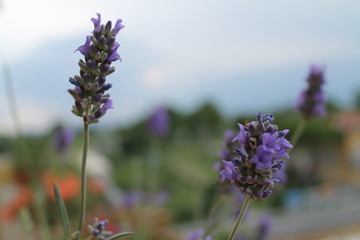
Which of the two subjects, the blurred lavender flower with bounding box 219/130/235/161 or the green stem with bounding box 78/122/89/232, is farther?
the blurred lavender flower with bounding box 219/130/235/161

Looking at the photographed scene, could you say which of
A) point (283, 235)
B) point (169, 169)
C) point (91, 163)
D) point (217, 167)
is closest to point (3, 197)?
point (91, 163)

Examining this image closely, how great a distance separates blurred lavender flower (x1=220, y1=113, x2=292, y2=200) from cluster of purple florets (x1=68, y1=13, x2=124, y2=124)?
0.12 metres

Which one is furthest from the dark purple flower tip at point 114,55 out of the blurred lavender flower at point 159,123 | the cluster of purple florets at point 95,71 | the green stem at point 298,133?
the blurred lavender flower at point 159,123

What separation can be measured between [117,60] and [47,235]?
1.55 feet

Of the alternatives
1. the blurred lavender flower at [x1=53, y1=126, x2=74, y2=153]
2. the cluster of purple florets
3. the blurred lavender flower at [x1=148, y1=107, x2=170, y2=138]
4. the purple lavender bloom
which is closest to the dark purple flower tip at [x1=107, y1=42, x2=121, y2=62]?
the cluster of purple florets

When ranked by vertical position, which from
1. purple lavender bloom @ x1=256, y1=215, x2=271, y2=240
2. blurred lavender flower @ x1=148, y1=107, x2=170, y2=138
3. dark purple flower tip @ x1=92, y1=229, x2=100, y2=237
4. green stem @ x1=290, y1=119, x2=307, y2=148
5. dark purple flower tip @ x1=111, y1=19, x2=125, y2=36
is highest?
dark purple flower tip @ x1=111, y1=19, x2=125, y2=36

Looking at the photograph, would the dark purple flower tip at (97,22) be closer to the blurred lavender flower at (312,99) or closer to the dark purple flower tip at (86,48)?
the dark purple flower tip at (86,48)

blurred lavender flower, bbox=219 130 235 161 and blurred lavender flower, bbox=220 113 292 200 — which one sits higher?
blurred lavender flower, bbox=220 113 292 200

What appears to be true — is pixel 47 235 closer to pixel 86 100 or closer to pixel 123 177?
pixel 86 100

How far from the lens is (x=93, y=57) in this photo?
0.39 meters

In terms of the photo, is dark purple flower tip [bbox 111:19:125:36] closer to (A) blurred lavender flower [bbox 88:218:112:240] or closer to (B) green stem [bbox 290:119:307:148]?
(A) blurred lavender flower [bbox 88:218:112:240]

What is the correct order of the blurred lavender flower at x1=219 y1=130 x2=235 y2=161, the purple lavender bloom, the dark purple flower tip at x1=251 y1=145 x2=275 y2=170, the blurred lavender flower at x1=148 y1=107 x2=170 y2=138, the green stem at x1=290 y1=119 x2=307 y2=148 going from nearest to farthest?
the dark purple flower tip at x1=251 y1=145 x2=275 y2=170, the blurred lavender flower at x1=219 y1=130 x2=235 y2=161, the green stem at x1=290 y1=119 x2=307 y2=148, the purple lavender bloom, the blurred lavender flower at x1=148 y1=107 x2=170 y2=138

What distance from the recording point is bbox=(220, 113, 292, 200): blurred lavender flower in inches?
13.6

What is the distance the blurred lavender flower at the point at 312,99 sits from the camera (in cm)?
80
